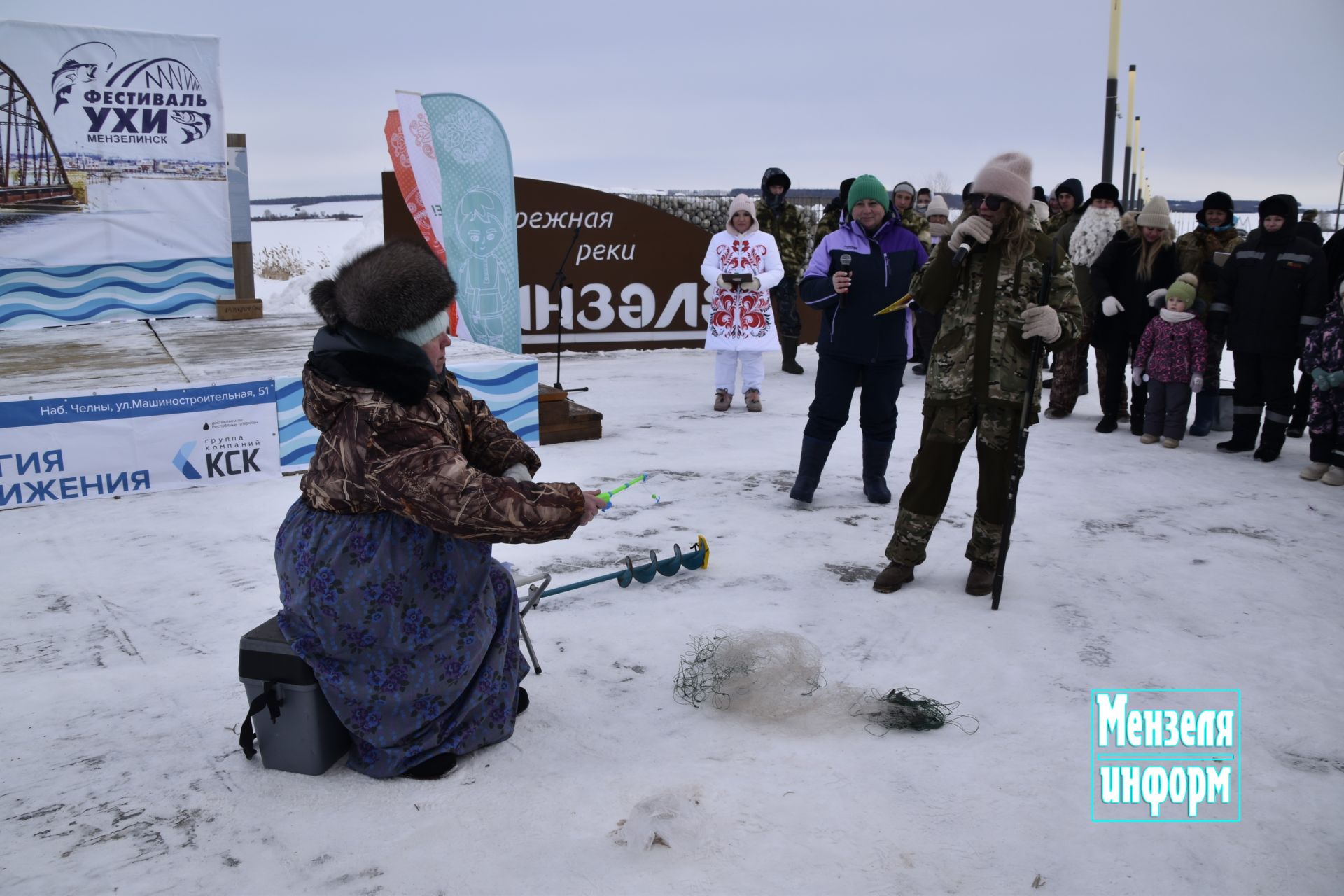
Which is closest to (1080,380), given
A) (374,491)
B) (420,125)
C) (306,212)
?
(420,125)

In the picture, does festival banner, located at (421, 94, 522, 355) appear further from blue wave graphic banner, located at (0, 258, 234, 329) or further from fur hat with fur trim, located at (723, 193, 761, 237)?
blue wave graphic banner, located at (0, 258, 234, 329)

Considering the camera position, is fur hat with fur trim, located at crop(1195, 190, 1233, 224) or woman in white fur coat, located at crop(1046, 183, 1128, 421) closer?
fur hat with fur trim, located at crop(1195, 190, 1233, 224)

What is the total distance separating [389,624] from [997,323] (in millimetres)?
2558

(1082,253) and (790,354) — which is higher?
(1082,253)

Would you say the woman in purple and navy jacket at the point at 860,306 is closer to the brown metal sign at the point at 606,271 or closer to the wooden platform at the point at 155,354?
the wooden platform at the point at 155,354

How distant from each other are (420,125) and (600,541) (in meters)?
3.54

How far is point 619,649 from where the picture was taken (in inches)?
141

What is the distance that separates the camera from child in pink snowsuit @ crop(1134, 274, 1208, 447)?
6.80m

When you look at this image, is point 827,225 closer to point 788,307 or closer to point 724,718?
point 788,307

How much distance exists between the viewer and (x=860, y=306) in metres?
5.05

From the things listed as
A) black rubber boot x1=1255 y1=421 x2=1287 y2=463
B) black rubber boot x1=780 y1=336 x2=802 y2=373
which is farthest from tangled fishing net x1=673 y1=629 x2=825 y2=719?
black rubber boot x1=780 y1=336 x2=802 y2=373

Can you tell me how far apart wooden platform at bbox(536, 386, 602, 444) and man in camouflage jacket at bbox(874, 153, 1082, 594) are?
10.5 ft

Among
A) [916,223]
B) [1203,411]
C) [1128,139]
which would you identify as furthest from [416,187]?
[1128,139]

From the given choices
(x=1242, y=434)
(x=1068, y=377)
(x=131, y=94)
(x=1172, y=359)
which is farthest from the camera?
(x=1068, y=377)
